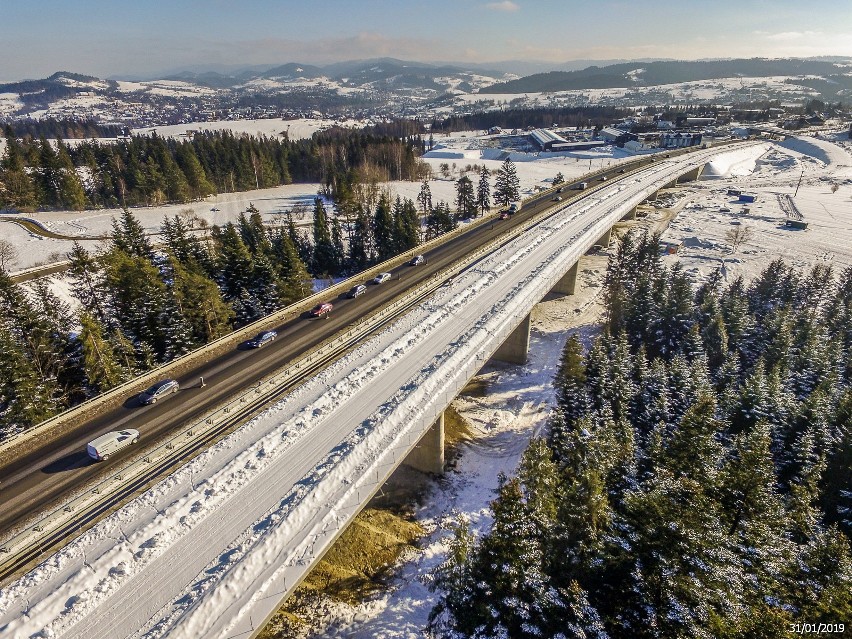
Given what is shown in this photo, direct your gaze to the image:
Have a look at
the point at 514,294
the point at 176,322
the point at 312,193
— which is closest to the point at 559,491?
the point at 514,294

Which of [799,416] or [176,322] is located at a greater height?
[176,322]

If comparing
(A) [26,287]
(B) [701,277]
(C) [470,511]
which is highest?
(A) [26,287]

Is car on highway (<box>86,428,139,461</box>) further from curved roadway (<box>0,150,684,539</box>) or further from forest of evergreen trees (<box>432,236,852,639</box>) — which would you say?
forest of evergreen trees (<box>432,236,852,639</box>)

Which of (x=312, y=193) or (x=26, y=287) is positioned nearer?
(x=26, y=287)

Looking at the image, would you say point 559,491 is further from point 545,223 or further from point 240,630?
point 545,223

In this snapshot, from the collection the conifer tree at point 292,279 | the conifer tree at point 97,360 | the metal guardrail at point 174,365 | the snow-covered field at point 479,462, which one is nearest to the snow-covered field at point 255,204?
the conifer tree at point 292,279

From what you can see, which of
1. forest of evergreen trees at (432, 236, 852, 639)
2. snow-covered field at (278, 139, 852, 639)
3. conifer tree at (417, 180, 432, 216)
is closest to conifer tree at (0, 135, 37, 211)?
conifer tree at (417, 180, 432, 216)

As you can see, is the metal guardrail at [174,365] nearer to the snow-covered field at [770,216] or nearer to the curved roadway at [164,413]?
the curved roadway at [164,413]
